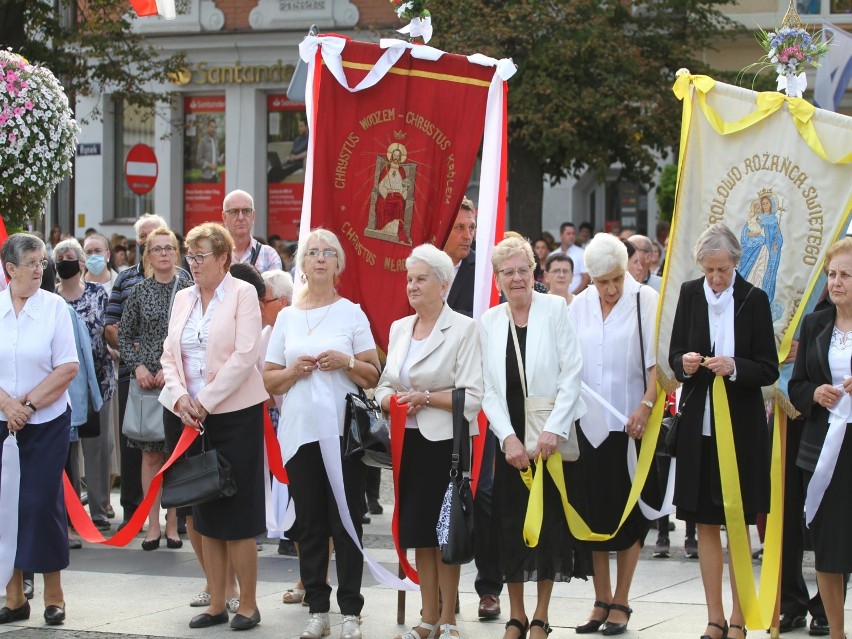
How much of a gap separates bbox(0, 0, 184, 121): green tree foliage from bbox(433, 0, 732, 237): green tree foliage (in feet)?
17.6

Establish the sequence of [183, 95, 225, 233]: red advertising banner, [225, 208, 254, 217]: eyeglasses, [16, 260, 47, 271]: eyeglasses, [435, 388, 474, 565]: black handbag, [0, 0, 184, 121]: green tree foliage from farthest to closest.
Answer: [183, 95, 225, 233]: red advertising banner
[0, 0, 184, 121]: green tree foliage
[225, 208, 254, 217]: eyeglasses
[16, 260, 47, 271]: eyeglasses
[435, 388, 474, 565]: black handbag

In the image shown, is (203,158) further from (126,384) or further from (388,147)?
(388,147)

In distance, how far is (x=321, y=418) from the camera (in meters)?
7.04

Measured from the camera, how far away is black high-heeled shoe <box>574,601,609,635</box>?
23.5 feet

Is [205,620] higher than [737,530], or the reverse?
[737,530]

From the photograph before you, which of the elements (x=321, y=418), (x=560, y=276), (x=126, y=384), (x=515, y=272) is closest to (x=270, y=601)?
(x=321, y=418)

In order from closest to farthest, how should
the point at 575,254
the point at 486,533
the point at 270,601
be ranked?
the point at 486,533, the point at 270,601, the point at 575,254

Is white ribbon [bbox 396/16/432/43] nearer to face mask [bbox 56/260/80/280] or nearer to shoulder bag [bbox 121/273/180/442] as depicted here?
shoulder bag [bbox 121/273/180/442]

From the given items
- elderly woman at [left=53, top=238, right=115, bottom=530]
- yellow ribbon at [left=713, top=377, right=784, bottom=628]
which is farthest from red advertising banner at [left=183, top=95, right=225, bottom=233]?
yellow ribbon at [left=713, top=377, right=784, bottom=628]

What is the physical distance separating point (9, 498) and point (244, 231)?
304 cm

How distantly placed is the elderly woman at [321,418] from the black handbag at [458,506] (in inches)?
23.6

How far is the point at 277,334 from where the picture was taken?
720cm

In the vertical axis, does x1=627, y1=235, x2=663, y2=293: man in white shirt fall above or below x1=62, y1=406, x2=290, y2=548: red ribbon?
above

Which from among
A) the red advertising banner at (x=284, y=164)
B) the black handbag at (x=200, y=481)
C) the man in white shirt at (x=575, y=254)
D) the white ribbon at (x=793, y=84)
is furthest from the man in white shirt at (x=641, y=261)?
the red advertising banner at (x=284, y=164)
